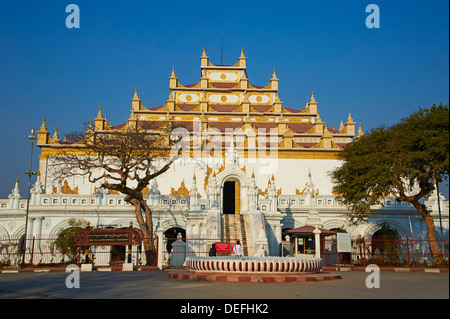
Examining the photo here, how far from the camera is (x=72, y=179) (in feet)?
134

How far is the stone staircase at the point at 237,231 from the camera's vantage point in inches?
1021

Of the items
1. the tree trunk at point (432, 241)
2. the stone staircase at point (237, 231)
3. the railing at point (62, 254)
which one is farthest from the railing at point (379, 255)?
the railing at point (62, 254)

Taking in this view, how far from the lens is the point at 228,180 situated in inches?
1243

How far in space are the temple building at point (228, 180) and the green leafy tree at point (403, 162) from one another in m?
4.30

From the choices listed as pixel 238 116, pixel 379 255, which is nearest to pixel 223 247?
pixel 379 255

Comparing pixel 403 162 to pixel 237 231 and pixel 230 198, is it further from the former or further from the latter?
pixel 230 198

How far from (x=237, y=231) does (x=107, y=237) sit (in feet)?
28.1

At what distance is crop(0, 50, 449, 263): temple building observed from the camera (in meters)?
28.8

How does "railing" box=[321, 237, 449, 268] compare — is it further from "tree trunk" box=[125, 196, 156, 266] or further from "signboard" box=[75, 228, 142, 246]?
"signboard" box=[75, 228, 142, 246]

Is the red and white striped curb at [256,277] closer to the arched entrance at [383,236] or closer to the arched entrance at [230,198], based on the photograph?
the arched entrance at [383,236]

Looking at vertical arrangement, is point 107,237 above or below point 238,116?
below

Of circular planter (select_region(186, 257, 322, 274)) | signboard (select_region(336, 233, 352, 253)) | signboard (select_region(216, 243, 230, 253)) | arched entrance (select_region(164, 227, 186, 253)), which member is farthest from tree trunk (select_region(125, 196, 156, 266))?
signboard (select_region(336, 233, 352, 253))

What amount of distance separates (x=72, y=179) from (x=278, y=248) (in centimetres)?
2094

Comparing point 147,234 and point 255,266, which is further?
point 147,234
